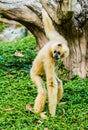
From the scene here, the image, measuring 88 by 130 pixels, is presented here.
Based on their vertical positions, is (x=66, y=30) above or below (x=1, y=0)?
below

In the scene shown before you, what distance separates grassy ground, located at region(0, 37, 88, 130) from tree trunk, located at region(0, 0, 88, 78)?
0.45 metres

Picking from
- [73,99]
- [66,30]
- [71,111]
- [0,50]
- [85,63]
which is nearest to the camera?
[71,111]

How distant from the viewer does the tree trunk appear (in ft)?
27.8

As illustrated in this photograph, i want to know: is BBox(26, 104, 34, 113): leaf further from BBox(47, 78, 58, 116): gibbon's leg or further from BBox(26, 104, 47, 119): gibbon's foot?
BBox(47, 78, 58, 116): gibbon's leg

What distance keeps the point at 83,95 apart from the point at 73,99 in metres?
0.33

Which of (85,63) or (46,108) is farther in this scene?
(85,63)

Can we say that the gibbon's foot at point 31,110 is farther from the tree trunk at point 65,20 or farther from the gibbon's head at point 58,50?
the tree trunk at point 65,20

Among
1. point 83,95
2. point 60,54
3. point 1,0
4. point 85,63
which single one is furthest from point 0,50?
point 60,54

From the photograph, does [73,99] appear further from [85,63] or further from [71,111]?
[85,63]

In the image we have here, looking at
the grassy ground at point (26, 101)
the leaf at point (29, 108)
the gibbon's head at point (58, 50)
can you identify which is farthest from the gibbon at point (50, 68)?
the grassy ground at point (26, 101)

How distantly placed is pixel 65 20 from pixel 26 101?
177 cm

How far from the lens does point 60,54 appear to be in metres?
7.37

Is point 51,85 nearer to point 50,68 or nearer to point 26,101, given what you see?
point 50,68

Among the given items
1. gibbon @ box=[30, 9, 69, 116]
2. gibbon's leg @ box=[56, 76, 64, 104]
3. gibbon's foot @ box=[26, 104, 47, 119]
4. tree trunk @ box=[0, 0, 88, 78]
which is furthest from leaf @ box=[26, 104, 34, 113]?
tree trunk @ box=[0, 0, 88, 78]
